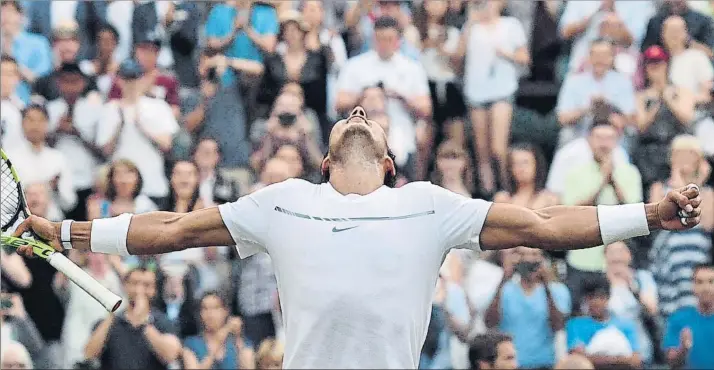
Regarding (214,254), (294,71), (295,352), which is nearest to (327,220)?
(295,352)

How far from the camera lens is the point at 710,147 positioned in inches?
504

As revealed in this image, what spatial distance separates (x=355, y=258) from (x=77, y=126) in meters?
7.40

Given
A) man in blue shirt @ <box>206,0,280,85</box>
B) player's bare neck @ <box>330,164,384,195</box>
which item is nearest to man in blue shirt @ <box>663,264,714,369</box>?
man in blue shirt @ <box>206,0,280,85</box>

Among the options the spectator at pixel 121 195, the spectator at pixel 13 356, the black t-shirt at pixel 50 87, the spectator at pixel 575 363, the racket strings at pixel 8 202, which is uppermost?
the black t-shirt at pixel 50 87

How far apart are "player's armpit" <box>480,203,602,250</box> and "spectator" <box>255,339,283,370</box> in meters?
5.37

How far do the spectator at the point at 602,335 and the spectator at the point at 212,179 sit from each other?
2.91 metres

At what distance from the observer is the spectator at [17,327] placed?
11531mm

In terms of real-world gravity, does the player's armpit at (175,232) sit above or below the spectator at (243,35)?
below

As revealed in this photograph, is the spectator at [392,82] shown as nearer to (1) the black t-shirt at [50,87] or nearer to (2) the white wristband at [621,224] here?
(1) the black t-shirt at [50,87]

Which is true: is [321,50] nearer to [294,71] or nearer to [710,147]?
[294,71]

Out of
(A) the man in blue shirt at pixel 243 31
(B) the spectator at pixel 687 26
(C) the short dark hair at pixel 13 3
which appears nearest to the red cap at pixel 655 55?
(B) the spectator at pixel 687 26

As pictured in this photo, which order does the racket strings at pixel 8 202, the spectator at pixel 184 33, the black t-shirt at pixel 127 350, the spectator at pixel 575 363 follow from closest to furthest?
the racket strings at pixel 8 202, the spectator at pixel 575 363, the black t-shirt at pixel 127 350, the spectator at pixel 184 33

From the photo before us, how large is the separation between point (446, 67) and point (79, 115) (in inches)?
121

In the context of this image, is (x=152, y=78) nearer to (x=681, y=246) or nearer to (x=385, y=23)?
(x=385, y=23)
